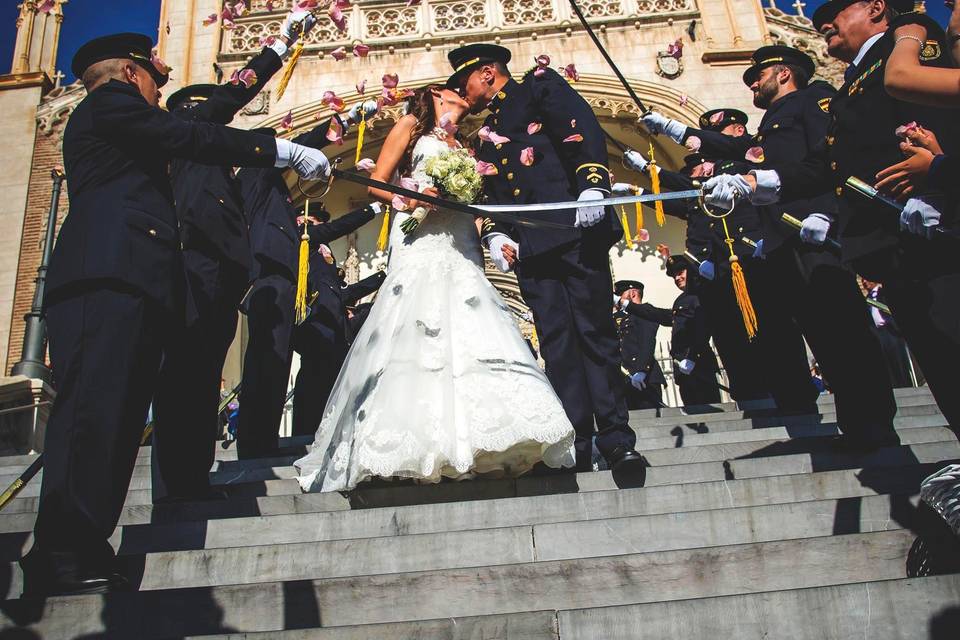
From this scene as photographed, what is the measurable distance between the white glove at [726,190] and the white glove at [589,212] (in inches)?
29.5

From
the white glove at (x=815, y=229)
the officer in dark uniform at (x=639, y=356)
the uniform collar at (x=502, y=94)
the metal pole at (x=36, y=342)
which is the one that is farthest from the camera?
the officer in dark uniform at (x=639, y=356)

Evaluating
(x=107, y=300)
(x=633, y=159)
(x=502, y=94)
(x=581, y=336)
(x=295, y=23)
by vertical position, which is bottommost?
(x=107, y=300)

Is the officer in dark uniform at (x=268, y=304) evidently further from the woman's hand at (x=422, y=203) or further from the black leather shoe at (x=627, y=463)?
the black leather shoe at (x=627, y=463)

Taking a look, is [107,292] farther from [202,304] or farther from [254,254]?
[254,254]

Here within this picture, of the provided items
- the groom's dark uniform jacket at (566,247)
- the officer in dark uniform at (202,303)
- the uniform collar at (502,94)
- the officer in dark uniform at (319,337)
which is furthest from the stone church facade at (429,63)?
the groom's dark uniform jacket at (566,247)

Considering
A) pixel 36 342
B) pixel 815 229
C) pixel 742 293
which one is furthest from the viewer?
pixel 36 342

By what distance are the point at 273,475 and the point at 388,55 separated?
11388mm

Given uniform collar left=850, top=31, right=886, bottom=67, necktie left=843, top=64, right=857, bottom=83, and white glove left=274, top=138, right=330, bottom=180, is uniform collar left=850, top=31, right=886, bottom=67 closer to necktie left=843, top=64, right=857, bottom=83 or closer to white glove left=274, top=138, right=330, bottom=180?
necktie left=843, top=64, right=857, bottom=83

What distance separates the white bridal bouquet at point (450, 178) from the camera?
4.60 meters

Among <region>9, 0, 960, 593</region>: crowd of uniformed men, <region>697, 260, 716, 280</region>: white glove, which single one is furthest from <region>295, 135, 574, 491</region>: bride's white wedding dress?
<region>697, 260, 716, 280</region>: white glove

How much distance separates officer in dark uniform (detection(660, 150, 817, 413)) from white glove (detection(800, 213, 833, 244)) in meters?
0.63

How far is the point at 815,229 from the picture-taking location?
4.57 meters

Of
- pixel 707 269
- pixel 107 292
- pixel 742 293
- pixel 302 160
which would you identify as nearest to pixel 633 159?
pixel 742 293

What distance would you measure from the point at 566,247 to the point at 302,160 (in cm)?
151
